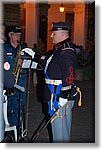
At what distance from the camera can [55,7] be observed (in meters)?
19.1

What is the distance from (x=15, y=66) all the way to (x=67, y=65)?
2.17ft

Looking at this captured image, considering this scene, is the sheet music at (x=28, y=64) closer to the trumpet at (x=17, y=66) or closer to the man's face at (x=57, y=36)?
the trumpet at (x=17, y=66)

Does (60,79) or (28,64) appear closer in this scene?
(60,79)

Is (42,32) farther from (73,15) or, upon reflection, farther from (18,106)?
(18,106)

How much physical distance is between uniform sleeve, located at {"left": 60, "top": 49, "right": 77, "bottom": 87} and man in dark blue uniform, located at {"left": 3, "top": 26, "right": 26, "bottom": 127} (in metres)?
0.56

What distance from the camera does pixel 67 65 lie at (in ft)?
11.8

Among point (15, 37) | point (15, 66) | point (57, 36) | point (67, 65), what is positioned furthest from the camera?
point (15, 37)

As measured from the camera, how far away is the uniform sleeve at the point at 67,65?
3600 mm

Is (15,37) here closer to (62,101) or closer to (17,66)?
(17,66)

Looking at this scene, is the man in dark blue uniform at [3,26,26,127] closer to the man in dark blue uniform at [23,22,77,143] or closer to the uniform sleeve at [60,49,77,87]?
the man in dark blue uniform at [23,22,77,143]

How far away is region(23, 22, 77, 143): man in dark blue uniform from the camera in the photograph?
11.9 ft

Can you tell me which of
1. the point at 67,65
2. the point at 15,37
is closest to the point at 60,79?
the point at 67,65

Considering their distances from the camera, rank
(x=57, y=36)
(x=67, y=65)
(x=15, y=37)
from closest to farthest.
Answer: (x=67, y=65), (x=57, y=36), (x=15, y=37)

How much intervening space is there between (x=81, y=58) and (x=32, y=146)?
1124 cm
